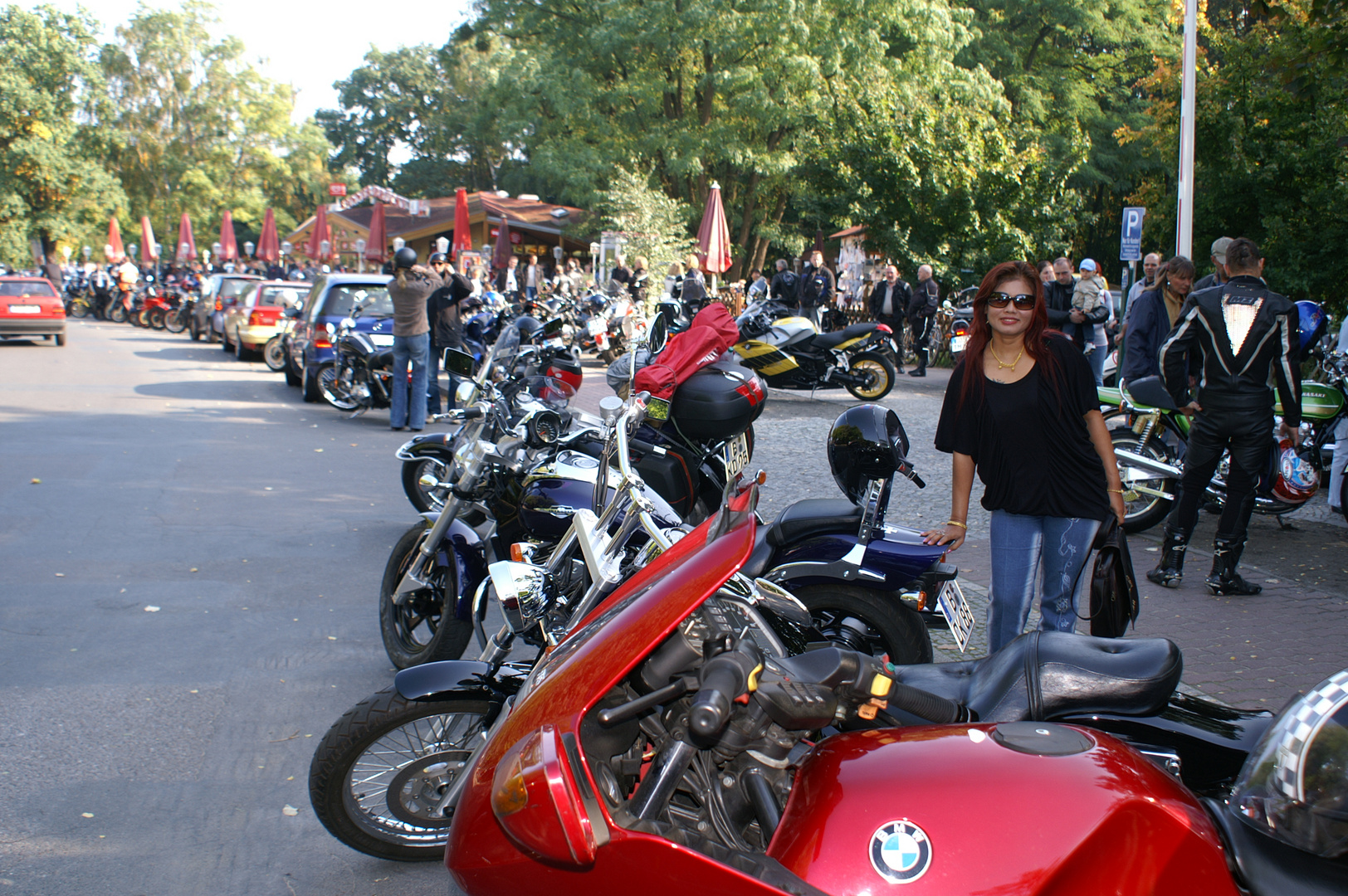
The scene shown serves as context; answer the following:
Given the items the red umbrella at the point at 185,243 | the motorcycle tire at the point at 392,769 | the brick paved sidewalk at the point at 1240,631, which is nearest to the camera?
the motorcycle tire at the point at 392,769

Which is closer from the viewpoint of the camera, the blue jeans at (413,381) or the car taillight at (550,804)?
the car taillight at (550,804)

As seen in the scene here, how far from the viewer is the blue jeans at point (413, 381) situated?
11.7 m

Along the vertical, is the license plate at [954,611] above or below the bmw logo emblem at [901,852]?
below

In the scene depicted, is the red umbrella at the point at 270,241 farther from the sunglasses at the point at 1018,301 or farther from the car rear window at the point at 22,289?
the sunglasses at the point at 1018,301

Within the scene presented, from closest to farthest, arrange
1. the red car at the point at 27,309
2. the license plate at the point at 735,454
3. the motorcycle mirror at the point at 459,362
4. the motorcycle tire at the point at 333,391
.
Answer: the motorcycle mirror at the point at 459,362 → the license plate at the point at 735,454 → the motorcycle tire at the point at 333,391 → the red car at the point at 27,309

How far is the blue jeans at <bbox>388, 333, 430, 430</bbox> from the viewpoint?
11670 millimetres

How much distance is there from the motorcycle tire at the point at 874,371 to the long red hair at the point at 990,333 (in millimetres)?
10022

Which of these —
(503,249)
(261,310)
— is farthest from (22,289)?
(503,249)

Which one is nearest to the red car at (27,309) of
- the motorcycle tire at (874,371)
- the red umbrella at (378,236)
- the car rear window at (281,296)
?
the car rear window at (281,296)

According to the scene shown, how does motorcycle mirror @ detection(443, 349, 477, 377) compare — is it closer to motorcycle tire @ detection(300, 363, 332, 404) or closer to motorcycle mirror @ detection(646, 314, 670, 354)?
motorcycle mirror @ detection(646, 314, 670, 354)

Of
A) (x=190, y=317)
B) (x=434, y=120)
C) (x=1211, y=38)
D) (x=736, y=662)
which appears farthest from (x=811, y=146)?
(x=434, y=120)

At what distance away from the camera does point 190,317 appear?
28250 millimetres

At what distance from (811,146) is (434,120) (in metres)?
38.0

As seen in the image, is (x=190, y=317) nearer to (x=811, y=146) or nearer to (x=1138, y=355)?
(x=811, y=146)
